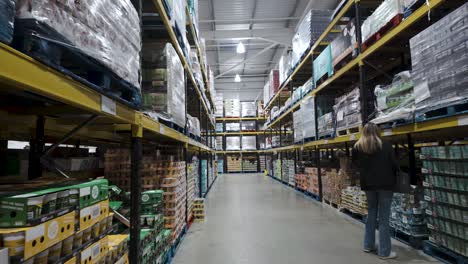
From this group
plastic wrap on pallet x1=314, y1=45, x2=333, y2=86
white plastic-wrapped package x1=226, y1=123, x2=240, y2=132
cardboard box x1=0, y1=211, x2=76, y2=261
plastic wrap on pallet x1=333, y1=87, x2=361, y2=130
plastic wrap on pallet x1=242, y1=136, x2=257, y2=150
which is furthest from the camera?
white plastic-wrapped package x1=226, y1=123, x2=240, y2=132

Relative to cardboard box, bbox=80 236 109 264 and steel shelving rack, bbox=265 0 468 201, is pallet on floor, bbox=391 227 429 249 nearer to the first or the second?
steel shelving rack, bbox=265 0 468 201

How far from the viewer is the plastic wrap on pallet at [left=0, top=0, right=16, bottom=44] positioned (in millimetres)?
898

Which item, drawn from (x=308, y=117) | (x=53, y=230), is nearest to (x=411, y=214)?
(x=53, y=230)

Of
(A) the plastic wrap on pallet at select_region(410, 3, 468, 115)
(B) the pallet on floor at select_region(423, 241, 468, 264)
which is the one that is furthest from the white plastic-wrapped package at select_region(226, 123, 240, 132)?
(A) the plastic wrap on pallet at select_region(410, 3, 468, 115)

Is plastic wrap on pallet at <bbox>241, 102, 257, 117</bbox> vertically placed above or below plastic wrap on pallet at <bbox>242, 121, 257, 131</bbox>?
above

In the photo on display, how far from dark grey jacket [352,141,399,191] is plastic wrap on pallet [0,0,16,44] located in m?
3.63

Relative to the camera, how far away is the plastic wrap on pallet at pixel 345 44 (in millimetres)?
5105

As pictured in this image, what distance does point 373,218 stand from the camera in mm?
3547

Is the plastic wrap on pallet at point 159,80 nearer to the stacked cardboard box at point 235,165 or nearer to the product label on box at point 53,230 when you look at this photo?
the product label on box at point 53,230

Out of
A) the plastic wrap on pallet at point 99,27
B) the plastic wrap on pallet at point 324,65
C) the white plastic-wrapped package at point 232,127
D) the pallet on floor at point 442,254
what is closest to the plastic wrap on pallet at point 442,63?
the pallet on floor at point 442,254

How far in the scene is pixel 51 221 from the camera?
1240 mm

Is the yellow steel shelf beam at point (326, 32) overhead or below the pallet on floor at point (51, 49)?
overhead

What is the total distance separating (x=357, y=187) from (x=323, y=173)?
79.5 inches

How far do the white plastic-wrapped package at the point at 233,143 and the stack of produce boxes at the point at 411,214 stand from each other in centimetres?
1451
